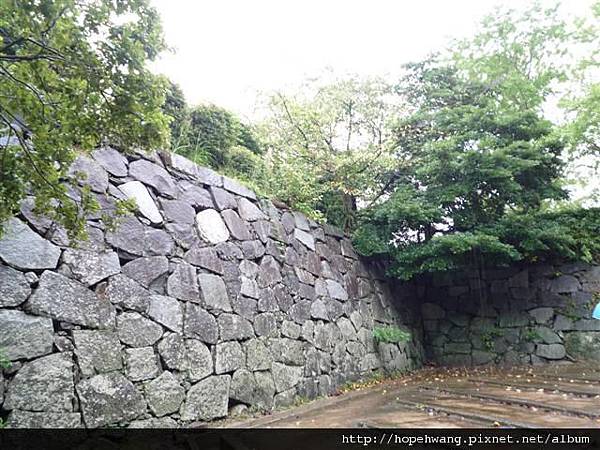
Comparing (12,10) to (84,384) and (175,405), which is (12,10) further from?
(175,405)

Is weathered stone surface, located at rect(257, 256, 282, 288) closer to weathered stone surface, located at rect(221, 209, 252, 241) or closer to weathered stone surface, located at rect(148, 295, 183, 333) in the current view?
weathered stone surface, located at rect(221, 209, 252, 241)

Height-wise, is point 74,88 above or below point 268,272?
above

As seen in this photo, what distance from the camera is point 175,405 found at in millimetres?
2996

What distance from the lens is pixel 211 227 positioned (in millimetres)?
3801

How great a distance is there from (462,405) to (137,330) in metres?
2.91

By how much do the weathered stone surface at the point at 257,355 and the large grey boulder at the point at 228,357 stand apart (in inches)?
3.9

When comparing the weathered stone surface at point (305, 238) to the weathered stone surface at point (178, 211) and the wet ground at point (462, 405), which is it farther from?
the wet ground at point (462, 405)

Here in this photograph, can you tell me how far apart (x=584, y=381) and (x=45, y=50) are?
6.03 meters

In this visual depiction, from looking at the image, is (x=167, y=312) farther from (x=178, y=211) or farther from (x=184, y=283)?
(x=178, y=211)

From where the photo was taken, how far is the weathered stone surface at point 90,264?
2.60 meters

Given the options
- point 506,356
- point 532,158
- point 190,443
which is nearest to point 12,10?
point 190,443

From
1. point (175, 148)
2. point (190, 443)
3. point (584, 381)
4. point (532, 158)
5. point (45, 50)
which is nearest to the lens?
point (45, 50)

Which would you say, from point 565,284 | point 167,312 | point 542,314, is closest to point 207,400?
point 167,312

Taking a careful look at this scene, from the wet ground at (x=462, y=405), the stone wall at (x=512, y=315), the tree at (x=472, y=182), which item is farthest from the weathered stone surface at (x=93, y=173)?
the stone wall at (x=512, y=315)
